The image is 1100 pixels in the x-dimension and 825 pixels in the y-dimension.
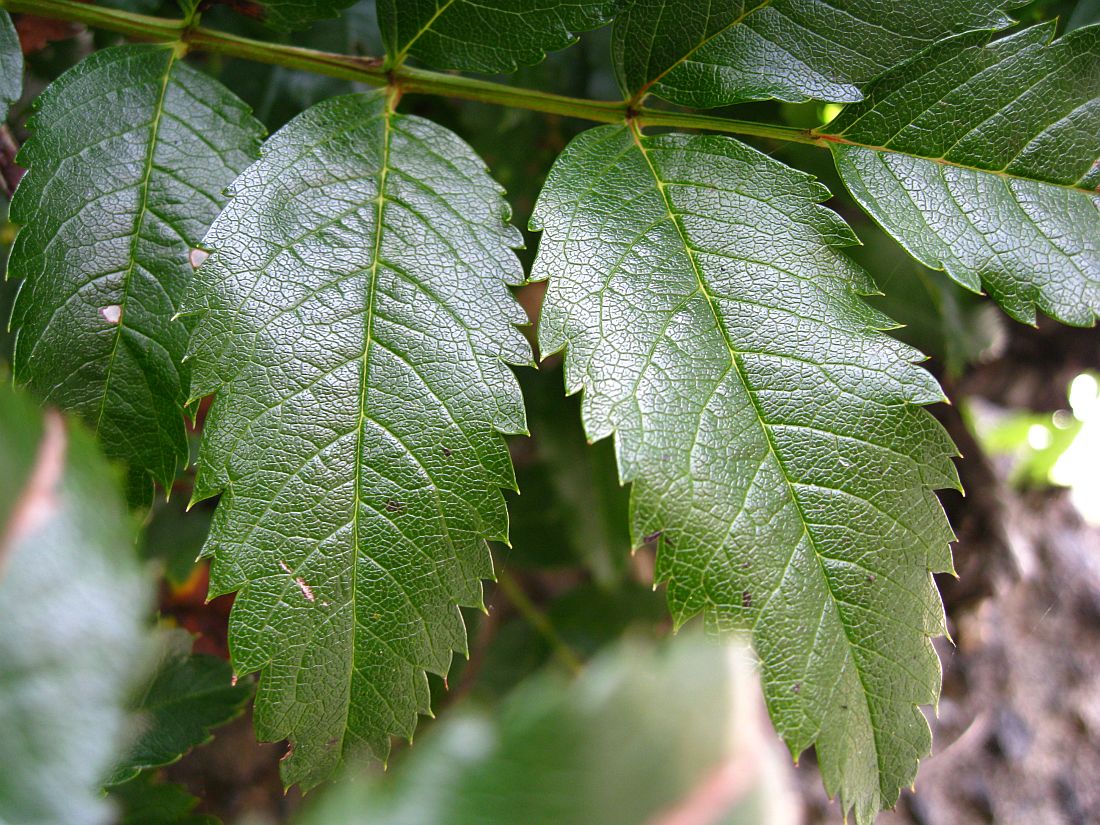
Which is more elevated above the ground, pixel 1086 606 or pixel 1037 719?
pixel 1086 606

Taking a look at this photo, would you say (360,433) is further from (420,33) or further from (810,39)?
(810,39)

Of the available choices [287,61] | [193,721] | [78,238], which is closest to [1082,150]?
[287,61]

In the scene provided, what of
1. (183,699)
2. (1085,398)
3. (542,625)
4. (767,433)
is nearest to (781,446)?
(767,433)

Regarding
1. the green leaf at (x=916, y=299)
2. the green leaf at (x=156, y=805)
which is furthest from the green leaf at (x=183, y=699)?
the green leaf at (x=916, y=299)

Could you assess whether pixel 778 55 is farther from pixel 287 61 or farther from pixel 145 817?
pixel 145 817

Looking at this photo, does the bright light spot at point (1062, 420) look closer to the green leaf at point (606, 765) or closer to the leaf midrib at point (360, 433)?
the leaf midrib at point (360, 433)

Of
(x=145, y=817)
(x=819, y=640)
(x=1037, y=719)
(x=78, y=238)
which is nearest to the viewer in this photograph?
(x=819, y=640)
